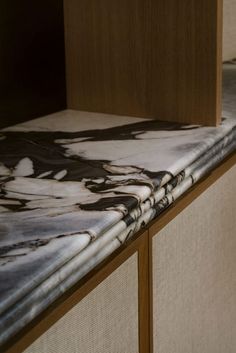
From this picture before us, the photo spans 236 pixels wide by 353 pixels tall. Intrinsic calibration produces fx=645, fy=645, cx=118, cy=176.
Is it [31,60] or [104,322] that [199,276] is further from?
[31,60]

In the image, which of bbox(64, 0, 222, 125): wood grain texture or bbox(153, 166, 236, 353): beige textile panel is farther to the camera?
bbox(64, 0, 222, 125): wood grain texture

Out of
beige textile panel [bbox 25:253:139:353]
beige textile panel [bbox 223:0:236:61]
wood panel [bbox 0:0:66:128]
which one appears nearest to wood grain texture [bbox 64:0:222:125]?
wood panel [bbox 0:0:66:128]

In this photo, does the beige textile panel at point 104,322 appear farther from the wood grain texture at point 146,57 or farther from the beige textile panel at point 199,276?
the wood grain texture at point 146,57

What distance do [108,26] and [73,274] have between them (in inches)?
26.6

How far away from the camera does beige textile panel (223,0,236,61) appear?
200cm

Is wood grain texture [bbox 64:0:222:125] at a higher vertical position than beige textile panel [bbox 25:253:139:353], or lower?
higher

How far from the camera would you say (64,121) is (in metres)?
1.24

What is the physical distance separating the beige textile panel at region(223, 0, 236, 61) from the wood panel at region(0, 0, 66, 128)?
0.85 metres

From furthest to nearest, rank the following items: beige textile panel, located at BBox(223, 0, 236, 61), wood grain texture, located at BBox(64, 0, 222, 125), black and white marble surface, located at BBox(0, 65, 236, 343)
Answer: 1. beige textile panel, located at BBox(223, 0, 236, 61)
2. wood grain texture, located at BBox(64, 0, 222, 125)
3. black and white marble surface, located at BBox(0, 65, 236, 343)

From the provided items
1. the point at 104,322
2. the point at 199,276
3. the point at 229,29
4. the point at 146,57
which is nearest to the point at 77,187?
the point at 104,322

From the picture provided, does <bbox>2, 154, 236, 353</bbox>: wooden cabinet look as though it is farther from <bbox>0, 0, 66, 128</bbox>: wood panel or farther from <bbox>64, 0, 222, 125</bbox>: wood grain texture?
<bbox>0, 0, 66, 128</bbox>: wood panel

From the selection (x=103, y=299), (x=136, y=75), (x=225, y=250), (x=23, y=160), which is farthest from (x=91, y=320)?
(x=136, y=75)

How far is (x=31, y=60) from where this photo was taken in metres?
1.23

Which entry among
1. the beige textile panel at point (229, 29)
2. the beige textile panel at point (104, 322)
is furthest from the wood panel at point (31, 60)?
the beige textile panel at point (229, 29)
